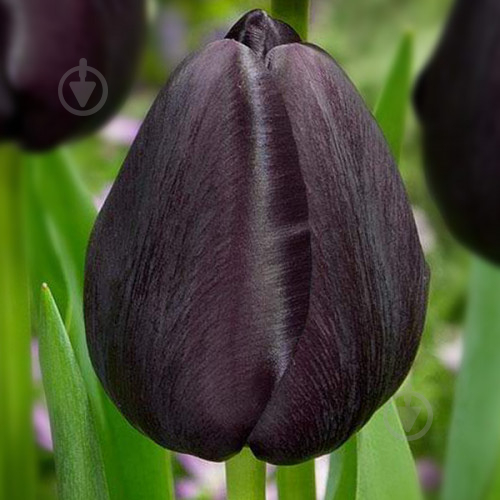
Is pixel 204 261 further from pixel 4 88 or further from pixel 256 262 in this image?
pixel 4 88

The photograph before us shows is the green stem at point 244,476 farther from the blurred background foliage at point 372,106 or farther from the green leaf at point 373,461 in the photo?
the blurred background foliage at point 372,106

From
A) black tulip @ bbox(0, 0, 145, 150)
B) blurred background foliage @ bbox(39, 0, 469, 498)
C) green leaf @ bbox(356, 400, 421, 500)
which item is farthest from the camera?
blurred background foliage @ bbox(39, 0, 469, 498)

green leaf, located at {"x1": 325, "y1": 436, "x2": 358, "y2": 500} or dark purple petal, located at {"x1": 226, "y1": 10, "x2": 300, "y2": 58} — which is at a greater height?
dark purple petal, located at {"x1": 226, "y1": 10, "x2": 300, "y2": 58}

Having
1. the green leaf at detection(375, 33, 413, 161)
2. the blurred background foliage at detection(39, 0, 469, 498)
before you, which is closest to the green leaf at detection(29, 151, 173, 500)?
the green leaf at detection(375, 33, 413, 161)

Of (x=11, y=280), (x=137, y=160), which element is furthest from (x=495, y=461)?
(x=137, y=160)

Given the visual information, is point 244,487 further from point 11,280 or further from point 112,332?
point 11,280

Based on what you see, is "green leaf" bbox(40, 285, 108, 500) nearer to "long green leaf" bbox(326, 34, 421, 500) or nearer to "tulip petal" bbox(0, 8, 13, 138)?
"long green leaf" bbox(326, 34, 421, 500)
